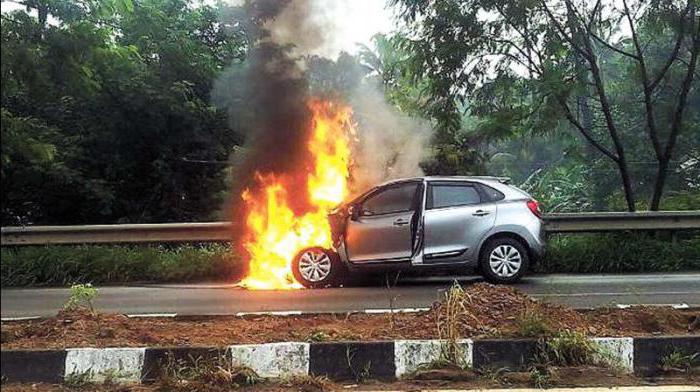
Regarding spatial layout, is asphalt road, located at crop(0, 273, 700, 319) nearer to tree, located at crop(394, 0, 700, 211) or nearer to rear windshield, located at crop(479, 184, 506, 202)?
rear windshield, located at crop(479, 184, 506, 202)

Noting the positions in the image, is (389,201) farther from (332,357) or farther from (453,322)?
(332,357)

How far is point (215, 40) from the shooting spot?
13000 millimetres

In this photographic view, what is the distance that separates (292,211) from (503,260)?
118 inches

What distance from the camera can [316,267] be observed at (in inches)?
372

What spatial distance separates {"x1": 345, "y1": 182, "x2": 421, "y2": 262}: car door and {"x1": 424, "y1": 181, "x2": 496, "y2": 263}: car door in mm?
227

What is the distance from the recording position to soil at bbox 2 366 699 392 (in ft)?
14.2

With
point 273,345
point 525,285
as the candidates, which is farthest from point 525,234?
point 273,345

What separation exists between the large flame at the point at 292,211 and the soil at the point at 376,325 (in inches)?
159

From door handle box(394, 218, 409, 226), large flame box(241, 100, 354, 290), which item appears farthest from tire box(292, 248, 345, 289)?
door handle box(394, 218, 409, 226)

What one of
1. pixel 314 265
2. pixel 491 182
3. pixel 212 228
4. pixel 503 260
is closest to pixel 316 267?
pixel 314 265

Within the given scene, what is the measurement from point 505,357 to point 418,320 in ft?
2.61

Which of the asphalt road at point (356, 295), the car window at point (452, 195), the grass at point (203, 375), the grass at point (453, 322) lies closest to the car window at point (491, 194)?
the car window at point (452, 195)

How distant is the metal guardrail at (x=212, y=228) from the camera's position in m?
9.78

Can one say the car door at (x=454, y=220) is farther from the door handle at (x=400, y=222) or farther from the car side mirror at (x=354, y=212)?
the car side mirror at (x=354, y=212)
